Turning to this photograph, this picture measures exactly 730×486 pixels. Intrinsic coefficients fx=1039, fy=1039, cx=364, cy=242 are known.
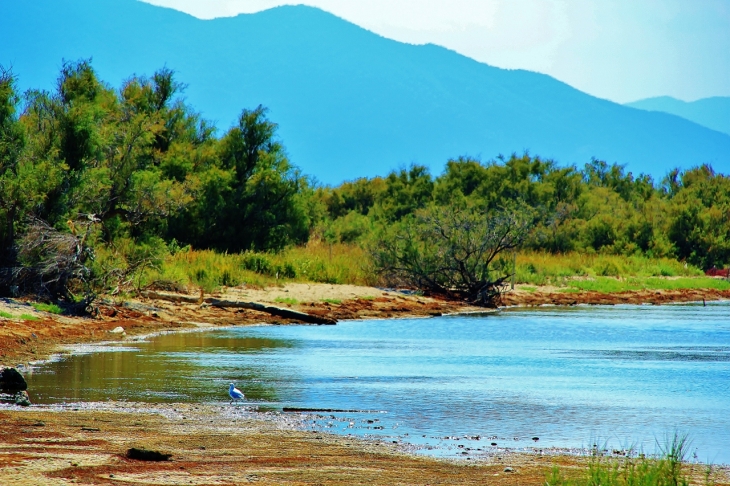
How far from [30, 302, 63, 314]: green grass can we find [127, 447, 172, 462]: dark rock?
12.5 meters

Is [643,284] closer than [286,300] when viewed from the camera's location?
No

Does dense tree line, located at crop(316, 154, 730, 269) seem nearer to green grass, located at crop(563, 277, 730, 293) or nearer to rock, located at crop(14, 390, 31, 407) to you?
green grass, located at crop(563, 277, 730, 293)

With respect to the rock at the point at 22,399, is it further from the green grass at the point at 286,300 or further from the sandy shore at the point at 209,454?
the green grass at the point at 286,300

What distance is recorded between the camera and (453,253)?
32312mm

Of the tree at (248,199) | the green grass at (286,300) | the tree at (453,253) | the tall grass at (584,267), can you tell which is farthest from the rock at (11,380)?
the tall grass at (584,267)

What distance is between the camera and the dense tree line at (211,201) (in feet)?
72.3

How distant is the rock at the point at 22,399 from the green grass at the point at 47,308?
8309 millimetres

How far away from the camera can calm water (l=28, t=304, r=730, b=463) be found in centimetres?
1162

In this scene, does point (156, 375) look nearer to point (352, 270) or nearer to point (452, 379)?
point (452, 379)

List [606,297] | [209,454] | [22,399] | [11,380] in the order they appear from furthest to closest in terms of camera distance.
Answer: [606,297], [11,380], [22,399], [209,454]

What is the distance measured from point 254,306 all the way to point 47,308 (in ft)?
20.3

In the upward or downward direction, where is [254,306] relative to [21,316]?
upward

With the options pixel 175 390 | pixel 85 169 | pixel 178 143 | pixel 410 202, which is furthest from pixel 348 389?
pixel 410 202

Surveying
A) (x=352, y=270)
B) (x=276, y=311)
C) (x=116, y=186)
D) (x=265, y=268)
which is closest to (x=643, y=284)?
(x=352, y=270)
